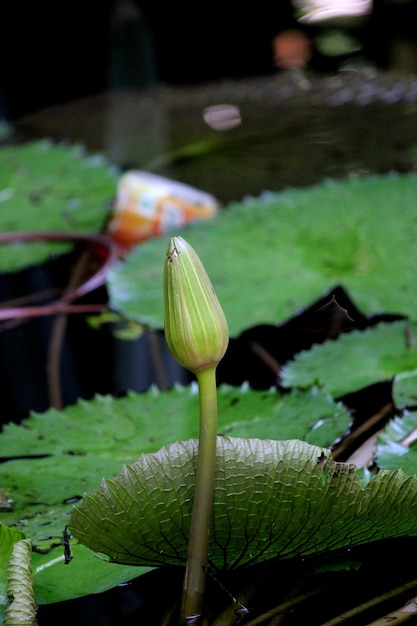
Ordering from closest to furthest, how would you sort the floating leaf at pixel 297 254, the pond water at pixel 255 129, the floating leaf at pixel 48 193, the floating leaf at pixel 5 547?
the floating leaf at pixel 5 547
the floating leaf at pixel 297 254
the floating leaf at pixel 48 193
the pond water at pixel 255 129

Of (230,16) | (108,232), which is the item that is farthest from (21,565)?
(230,16)

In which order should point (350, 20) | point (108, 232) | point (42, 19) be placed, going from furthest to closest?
point (42, 19) < point (350, 20) < point (108, 232)

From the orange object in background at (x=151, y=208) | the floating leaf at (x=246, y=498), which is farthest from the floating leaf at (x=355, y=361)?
the orange object in background at (x=151, y=208)

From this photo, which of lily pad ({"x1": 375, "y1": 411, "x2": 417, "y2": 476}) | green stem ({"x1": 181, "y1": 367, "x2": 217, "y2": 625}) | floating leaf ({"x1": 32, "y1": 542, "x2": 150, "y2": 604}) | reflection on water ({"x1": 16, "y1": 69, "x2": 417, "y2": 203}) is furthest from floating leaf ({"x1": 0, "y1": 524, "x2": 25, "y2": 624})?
reflection on water ({"x1": 16, "y1": 69, "x2": 417, "y2": 203})

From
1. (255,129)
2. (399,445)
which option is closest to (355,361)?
(399,445)

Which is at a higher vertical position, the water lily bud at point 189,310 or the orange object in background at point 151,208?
the water lily bud at point 189,310

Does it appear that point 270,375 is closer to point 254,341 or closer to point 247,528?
point 254,341

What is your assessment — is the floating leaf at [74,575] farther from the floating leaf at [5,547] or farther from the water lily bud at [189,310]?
the water lily bud at [189,310]
